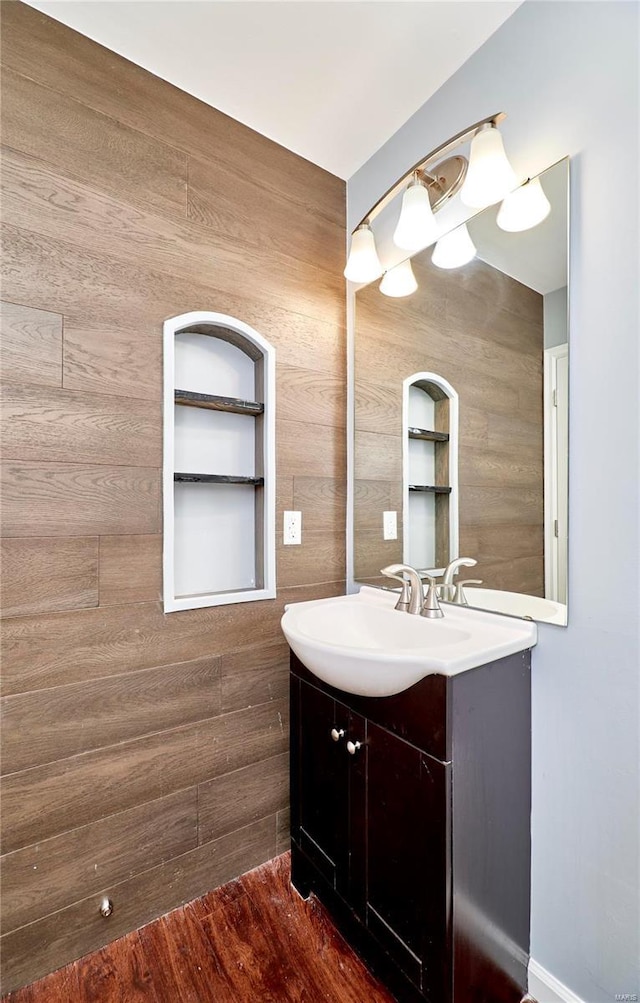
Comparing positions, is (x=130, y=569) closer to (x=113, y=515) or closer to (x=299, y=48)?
(x=113, y=515)

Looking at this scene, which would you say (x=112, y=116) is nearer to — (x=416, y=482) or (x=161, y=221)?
(x=161, y=221)

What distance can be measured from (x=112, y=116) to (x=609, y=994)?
2.54 meters

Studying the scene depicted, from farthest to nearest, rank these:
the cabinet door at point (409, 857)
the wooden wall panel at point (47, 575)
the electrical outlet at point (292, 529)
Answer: the electrical outlet at point (292, 529), the wooden wall panel at point (47, 575), the cabinet door at point (409, 857)

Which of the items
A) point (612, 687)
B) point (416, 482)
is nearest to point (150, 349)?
point (416, 482)

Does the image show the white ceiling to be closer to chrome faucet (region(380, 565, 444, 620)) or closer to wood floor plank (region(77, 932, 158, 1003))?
chrome faucet (region(380, 565, 444, 620))

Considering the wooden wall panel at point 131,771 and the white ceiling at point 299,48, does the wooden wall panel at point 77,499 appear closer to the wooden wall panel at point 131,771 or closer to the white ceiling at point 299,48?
the wooden wall panel at point 131,771

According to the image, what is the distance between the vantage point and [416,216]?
4.42 feet

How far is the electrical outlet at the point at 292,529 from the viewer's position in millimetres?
1660

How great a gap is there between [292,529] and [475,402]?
2.49 ft

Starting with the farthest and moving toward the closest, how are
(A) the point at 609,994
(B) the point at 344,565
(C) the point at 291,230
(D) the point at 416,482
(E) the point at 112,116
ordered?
(B) the point at 344,565, (C) the point at 291,230, (D) the point at 416,482, (E) the point at 112,116, (A) the point at 609,994

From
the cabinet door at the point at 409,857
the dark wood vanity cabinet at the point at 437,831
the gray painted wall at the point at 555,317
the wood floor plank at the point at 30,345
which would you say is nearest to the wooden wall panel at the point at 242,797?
the dark wood vanity cabinet at the point at 437,831

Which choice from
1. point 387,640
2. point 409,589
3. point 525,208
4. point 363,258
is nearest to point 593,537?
point 409,589

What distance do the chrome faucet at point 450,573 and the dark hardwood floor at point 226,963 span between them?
1.03 metres

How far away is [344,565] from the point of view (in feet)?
6.00
